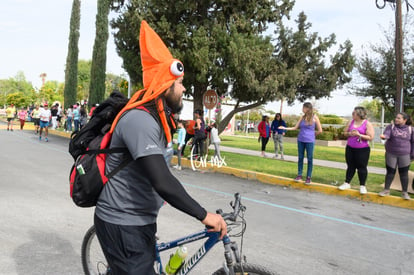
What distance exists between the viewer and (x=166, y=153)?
6.67ft

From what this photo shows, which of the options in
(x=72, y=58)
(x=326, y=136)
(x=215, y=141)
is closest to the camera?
(x=215, y=141)

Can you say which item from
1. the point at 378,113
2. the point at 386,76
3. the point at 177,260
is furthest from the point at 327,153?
the point at 378,113

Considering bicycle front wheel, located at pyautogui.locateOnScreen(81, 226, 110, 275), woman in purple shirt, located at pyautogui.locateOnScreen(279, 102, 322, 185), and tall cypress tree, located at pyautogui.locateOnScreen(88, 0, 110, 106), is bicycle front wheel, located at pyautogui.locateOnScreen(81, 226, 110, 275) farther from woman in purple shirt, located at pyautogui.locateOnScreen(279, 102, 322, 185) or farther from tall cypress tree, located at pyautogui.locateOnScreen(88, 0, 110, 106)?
tall cypress tree, located at pyautogui.locateOnScreen(88, 0, 110, 106)

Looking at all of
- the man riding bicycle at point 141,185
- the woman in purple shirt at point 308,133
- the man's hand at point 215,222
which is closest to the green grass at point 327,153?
the woman in purple shirt at point 308,133

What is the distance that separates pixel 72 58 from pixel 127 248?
33420 mm

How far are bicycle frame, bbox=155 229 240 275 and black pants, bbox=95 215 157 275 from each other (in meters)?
0.28

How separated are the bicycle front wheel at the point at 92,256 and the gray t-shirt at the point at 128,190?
0.87 m

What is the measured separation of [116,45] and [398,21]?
385 inches

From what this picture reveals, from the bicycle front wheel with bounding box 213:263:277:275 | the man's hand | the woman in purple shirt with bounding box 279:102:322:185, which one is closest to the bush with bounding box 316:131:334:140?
the woman in purple shirt with bounding box 279:102:322:185

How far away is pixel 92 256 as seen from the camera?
2.87m

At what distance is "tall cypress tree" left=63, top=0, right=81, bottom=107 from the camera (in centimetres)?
3192

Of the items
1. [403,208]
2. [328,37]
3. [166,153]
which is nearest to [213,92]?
[328,37]

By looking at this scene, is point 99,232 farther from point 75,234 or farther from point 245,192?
point 245,192

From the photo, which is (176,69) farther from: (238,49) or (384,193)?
(238,49)
